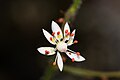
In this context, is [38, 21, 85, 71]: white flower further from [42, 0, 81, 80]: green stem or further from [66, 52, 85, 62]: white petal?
[42, 0, 81, 80]: green stem

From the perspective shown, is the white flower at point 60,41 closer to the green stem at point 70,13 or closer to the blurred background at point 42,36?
the green stem at point 70,13

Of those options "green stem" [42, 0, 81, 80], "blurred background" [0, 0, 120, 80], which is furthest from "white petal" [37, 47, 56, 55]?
"blurred background" [0, 0, 120, 80]
